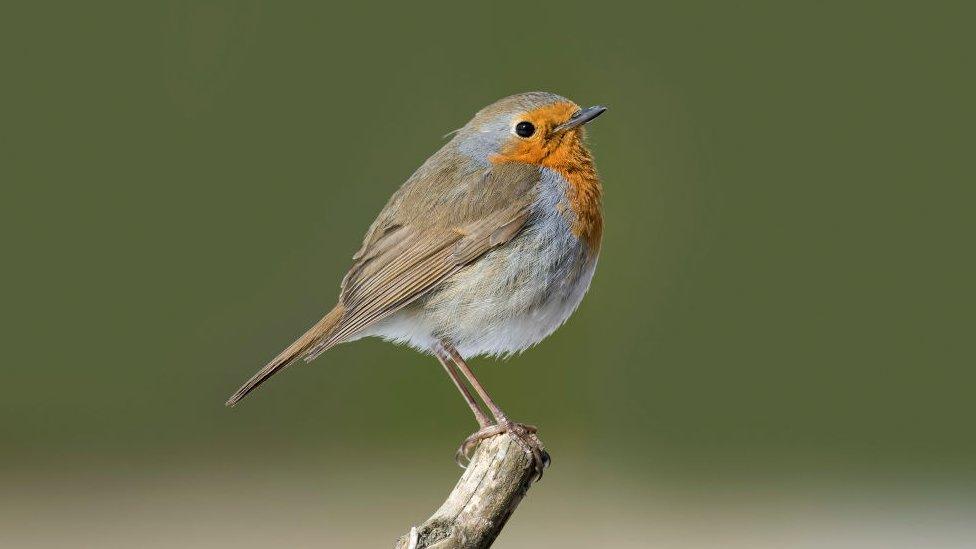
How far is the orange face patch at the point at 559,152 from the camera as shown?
13.9 ft

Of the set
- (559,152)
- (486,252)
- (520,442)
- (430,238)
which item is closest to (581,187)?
(559,152)

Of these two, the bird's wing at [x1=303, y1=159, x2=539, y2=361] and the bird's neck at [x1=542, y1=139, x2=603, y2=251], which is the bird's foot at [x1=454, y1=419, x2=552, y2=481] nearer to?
the bird's wing at [x1=303, y1=159, x2=539, y2=361]

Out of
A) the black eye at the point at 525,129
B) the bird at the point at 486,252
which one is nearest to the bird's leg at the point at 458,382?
the bird at the point at 486,252

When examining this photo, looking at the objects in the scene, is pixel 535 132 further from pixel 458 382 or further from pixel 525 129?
pixel 458 382

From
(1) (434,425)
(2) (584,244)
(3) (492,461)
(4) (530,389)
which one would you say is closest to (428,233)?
(2) (584,244)

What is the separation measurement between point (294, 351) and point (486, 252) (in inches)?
31.7

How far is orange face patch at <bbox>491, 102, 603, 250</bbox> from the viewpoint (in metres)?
4.24

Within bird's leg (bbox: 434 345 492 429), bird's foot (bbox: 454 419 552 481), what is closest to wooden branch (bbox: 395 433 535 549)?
bird's foot (bbox: 454 419 552 481)

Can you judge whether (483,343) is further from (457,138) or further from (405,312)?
(457,138)

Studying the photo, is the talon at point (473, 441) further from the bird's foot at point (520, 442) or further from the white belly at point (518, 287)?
the white belly at point (518, 287)

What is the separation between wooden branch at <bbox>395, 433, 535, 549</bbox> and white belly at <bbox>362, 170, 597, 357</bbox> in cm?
73

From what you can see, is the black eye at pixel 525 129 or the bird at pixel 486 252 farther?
the black eye at pixel 525 129

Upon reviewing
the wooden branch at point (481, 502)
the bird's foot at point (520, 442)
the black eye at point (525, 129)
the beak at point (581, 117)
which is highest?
the black eye at point (525, 129)

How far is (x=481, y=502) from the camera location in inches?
125
